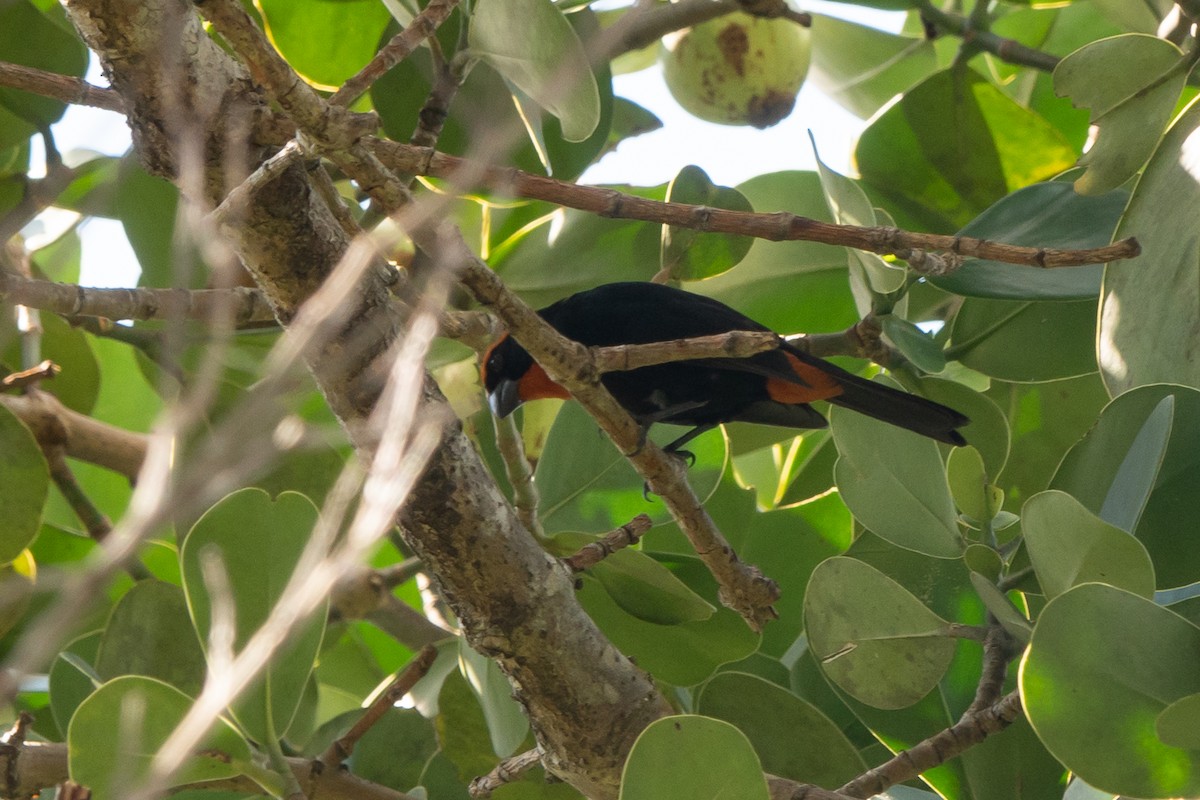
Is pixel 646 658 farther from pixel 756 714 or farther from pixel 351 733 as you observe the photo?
pixel 351 733

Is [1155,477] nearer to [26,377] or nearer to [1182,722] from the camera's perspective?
[1182,722]

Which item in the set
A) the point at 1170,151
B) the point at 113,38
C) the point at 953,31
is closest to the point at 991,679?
the point at 1170,151

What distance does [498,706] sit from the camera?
1845mm

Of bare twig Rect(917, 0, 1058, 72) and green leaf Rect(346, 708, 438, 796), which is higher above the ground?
bare twig Rect(917, 0, 1058, 72)

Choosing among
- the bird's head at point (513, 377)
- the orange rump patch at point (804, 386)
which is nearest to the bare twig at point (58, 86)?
the bird's head at point (513, 377)

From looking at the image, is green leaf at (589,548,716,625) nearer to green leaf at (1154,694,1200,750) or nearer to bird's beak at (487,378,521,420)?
bird's beak at (487,378,521,420)

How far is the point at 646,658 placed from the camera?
1.92 metres

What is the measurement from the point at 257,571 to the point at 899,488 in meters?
0.92

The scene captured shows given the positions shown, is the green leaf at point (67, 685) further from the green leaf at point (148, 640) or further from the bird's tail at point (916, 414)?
the bird's tail at point (916, 414)

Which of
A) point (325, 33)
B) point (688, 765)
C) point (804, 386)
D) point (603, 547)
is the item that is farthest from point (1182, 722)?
point (325, 33)

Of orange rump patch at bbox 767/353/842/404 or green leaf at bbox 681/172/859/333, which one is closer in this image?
green leaf at bbox 681/172/859/333

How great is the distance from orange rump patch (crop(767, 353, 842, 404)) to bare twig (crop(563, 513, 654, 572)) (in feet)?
2.76

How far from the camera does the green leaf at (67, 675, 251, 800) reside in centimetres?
138

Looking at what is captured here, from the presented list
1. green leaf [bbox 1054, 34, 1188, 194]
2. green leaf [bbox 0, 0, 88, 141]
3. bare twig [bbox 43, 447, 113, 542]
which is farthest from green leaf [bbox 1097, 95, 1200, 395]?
bare twig [bbox 43, 447, 113, 542]
